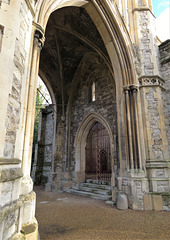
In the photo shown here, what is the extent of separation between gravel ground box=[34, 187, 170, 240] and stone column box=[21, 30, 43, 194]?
1.27 m

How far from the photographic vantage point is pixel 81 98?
31.6 feet

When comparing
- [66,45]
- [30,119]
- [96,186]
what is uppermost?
[66,45]

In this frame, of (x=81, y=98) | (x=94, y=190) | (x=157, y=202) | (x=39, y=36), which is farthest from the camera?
(x=81, y=98)

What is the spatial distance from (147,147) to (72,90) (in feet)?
20.5

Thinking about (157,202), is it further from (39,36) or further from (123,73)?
(39,36)

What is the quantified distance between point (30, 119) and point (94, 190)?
18.0 feet

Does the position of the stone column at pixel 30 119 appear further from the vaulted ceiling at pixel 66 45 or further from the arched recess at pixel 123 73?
the vaulted ceiling at pixel 66 45

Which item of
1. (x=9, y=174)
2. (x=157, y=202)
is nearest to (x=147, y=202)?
(x=157, y=202)

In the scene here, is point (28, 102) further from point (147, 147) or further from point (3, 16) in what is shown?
point (147, 147)

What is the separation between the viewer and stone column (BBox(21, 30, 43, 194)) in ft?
8.30

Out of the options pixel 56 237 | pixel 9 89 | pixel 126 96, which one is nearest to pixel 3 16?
pixel 9 89

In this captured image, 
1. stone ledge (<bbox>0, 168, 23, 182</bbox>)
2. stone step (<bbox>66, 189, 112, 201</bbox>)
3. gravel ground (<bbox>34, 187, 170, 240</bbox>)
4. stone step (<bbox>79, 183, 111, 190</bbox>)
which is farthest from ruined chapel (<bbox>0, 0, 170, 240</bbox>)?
gravel ground (<bbox>34, 187, 170, 240</bbox>)

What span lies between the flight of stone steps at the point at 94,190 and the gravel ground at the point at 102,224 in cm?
170

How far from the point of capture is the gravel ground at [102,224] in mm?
2971
